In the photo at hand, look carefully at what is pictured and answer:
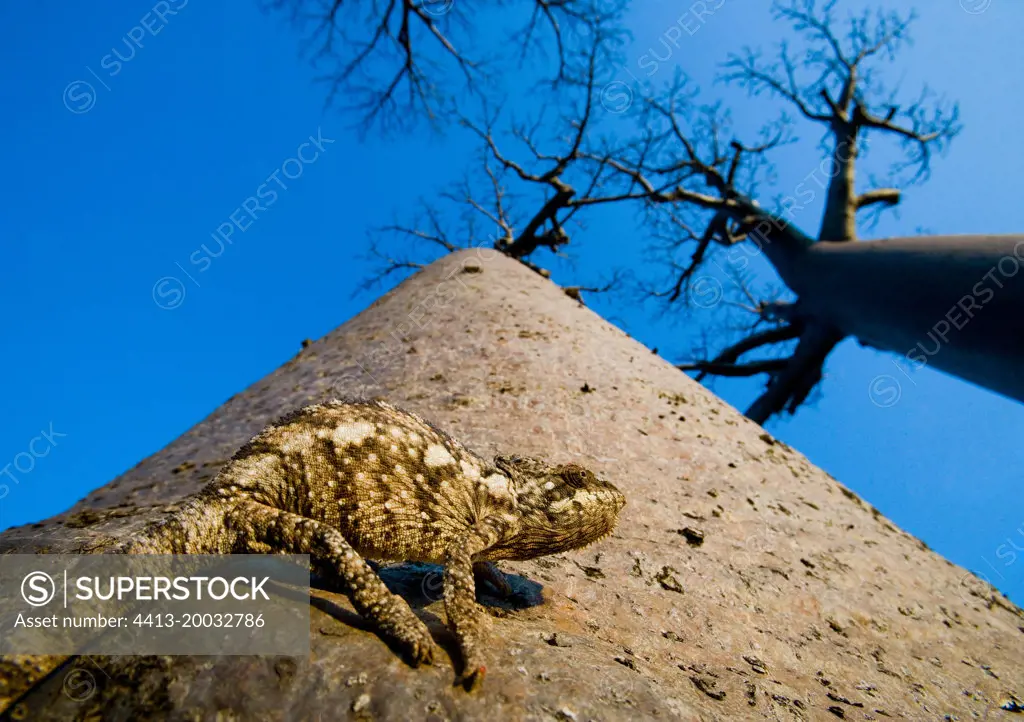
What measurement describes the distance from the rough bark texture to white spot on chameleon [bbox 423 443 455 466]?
516 mm

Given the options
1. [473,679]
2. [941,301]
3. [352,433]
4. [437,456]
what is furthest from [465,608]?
[941,301]

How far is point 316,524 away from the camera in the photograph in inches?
64.4

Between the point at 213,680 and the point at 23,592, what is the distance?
2.40ft

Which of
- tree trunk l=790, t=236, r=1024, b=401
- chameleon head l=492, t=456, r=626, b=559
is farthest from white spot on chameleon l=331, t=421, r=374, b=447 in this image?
tree trunk l=790, t=236, r=1024, b=401

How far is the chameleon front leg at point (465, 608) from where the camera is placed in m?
1.39

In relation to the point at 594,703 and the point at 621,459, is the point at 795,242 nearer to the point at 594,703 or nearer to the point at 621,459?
the point at 621,459

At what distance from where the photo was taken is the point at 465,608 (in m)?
1.58

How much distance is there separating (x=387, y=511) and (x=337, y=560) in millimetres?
272

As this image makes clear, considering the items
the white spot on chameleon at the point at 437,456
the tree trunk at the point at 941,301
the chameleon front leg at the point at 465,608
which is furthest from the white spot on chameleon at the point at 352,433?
the tree trunk at the point at 941,301

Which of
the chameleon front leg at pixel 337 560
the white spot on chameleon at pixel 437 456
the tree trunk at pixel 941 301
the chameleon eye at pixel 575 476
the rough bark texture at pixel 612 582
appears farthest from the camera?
the tree trunk at pixel 941 301

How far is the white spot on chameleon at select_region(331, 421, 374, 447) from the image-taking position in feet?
6.11

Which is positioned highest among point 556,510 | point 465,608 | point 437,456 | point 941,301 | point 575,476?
point 941,301

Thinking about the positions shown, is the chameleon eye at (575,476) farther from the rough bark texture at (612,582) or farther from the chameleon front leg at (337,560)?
the chameleon front leg at (337,560)

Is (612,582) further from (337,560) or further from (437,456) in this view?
(337,560)
